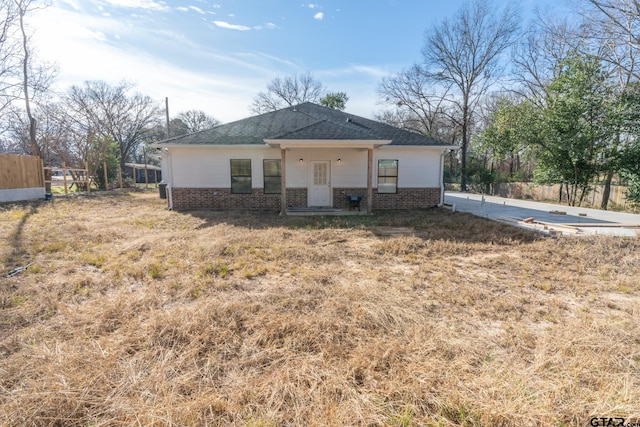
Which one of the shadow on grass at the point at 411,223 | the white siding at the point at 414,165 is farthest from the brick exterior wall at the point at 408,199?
the shadow on grass at the point at 411,223

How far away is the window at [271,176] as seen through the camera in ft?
37.3

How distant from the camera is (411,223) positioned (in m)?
8.70

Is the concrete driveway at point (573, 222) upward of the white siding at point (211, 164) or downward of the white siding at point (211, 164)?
downward

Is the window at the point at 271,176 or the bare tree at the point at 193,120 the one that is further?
the bare tree at the point at 193,120

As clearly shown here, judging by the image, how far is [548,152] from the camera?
1433 centimetres

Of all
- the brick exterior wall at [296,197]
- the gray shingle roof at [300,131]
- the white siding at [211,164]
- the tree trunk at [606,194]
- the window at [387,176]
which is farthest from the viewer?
the tree trunk at [606,194]

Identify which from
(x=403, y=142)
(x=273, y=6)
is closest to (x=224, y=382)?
(x=403, y=142)

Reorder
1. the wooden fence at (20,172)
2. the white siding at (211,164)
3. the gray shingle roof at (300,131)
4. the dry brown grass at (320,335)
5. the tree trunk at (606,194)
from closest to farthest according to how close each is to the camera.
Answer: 1. the dry brown grass at (320,335)
2. the gray shingle roof at (300,131)
3. the white siding at (211,164)
4. the wooden fence at (20,172)
5. the tree trunk at (606,194)

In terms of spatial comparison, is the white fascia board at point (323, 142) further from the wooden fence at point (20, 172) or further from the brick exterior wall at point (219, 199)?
the wooden fence at point (20, 172)

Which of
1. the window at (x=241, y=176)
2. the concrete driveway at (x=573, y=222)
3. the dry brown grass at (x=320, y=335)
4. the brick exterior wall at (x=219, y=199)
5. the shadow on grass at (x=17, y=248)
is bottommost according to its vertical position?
the dry brown grass at (x=320, y=335)

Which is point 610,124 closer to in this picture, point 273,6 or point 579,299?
point 579,299

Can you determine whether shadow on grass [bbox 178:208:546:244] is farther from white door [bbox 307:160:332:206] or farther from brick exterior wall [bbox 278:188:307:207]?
white door [bbox 307:160:332:206]

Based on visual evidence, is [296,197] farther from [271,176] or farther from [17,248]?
[17,248]

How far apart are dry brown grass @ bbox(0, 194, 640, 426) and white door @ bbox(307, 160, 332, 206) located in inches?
233
